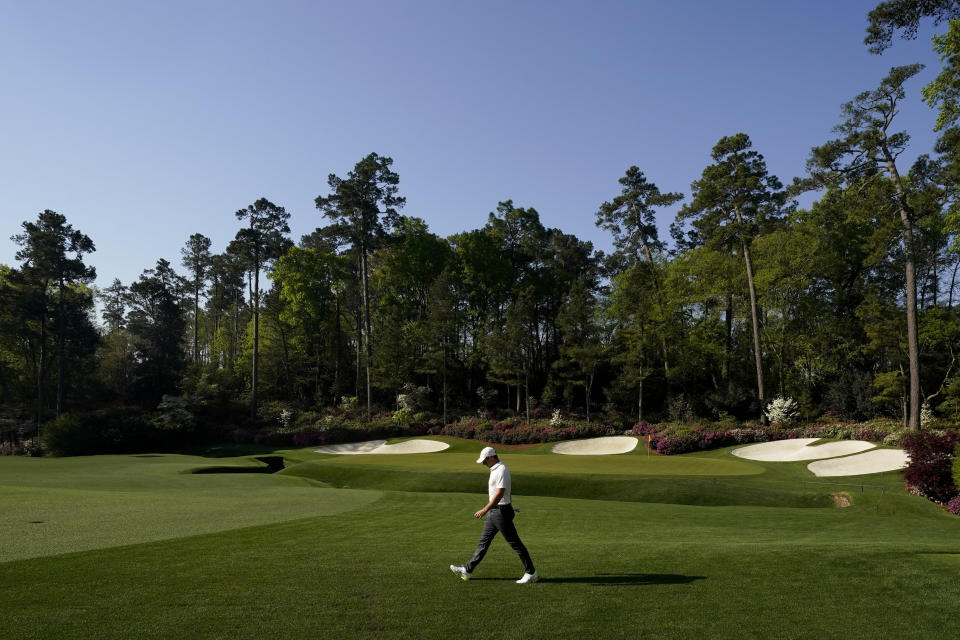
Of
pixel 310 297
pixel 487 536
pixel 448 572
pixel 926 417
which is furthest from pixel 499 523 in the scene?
pixel 310 297

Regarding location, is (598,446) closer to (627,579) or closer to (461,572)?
(627,579)

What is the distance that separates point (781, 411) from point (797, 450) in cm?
667

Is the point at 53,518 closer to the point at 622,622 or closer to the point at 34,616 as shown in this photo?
the point at 34,616

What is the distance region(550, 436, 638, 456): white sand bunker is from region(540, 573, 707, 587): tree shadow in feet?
93.3

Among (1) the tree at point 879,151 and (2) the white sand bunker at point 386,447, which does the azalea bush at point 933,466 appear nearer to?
(1) the tree at point 879,151

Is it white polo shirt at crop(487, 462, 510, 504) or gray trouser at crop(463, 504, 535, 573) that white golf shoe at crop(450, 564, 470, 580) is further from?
white polo shirt at crop(487, 462, 510, 504)

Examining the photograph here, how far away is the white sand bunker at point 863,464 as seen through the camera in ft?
76.4

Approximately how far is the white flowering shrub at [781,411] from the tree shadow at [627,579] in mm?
32059

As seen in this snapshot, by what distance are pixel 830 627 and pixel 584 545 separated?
4.70 metres

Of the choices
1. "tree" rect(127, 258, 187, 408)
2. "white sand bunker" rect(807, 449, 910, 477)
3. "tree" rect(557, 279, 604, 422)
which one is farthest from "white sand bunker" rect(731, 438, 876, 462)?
"tree" rect(127, 258, 187, 408)

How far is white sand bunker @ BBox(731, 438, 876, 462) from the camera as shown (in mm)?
27281

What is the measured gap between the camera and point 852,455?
25609 millimetres

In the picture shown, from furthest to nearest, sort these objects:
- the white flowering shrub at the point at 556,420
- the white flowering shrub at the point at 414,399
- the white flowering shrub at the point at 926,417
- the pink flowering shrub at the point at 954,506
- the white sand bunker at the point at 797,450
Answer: the white flowering shrub at the point at 414,399 → the white flowering shrub at the point at 556,420 → the white flowering shrub at the point at 926,417 → the white sand bunker at the point at 797,450 → the pink flowering shrub at the point at 954,506

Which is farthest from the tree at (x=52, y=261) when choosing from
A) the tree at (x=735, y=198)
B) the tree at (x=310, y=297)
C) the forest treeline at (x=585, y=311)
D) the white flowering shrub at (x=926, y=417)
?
the white flowering shrub at (x=926, y=417)
